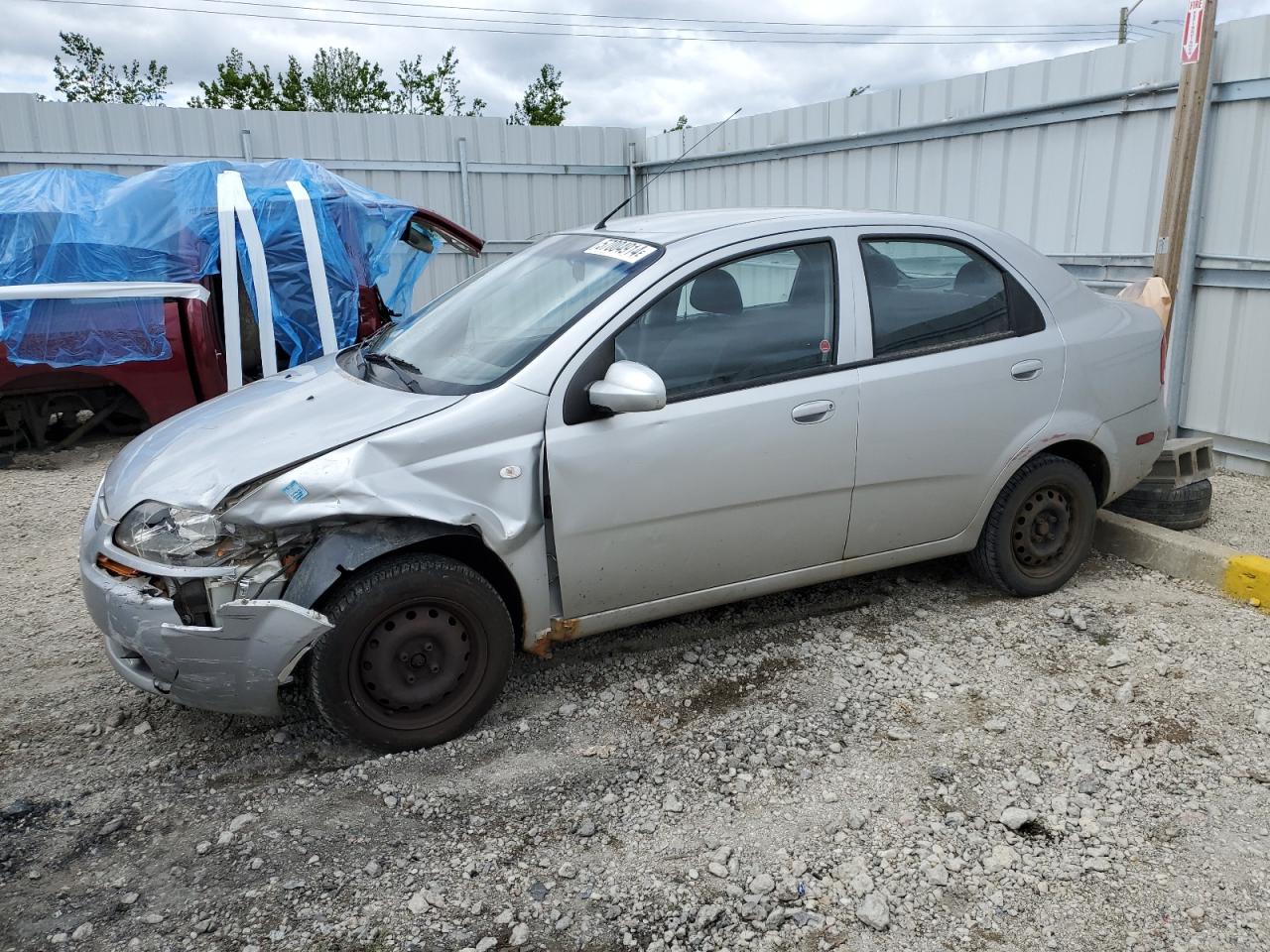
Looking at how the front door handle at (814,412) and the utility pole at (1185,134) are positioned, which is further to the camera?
the utility pole at (1185,134)

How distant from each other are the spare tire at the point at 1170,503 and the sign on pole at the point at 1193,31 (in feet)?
8.47

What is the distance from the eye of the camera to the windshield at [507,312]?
3.39 metres

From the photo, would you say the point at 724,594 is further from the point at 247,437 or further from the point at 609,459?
the point at 247,437

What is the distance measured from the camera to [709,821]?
2.90m

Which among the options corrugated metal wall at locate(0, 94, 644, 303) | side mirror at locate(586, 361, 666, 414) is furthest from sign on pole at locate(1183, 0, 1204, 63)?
corrugated metal wall at locate(0, 94, 644, 303)

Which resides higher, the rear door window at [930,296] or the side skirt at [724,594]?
the rear door window at [930,296]

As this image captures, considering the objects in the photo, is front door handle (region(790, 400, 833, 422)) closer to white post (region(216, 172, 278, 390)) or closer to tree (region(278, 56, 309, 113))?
white post (region(216, 172, 278, 390))

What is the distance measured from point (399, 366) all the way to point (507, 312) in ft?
1.52

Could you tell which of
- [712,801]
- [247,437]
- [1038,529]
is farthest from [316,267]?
[712,801]

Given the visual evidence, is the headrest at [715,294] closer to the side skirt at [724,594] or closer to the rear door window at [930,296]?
the rear door window at [930,296]

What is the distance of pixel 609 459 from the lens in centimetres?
325

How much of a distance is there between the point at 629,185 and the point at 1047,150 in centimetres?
715

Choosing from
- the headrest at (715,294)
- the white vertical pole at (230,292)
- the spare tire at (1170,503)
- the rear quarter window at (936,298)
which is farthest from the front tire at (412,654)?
the white vertical pole at (230,292)

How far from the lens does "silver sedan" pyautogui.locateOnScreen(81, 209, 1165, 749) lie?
298 cm
